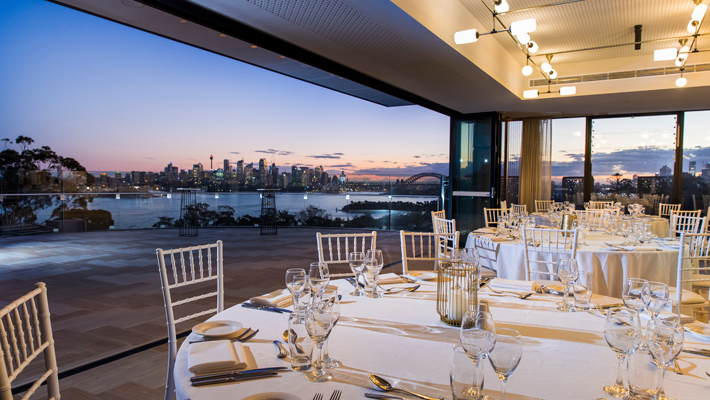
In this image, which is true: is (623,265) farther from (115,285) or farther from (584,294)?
(115,285)

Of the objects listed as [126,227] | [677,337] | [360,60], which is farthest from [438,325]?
[126,227]

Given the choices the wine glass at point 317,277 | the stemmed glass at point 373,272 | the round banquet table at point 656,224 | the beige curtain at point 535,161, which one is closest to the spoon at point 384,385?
the wine glass at point 317,277

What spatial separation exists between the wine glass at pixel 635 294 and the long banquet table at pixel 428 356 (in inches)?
5.4

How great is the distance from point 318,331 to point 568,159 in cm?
1067

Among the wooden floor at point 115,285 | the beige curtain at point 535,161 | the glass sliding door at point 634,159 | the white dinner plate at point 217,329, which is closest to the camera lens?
the white dinner plate at point 217,329

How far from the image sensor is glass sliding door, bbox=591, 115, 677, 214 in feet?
30.3

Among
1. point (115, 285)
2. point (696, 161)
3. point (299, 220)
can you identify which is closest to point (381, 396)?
point (115, 285)

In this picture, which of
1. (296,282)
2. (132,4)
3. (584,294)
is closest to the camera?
(296,282)

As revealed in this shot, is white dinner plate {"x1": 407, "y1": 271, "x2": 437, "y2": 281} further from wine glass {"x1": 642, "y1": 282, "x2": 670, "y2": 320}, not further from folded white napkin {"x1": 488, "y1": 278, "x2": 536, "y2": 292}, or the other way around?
wine glass {"x1": 642, "y1": 282, "x2": 670, "y2": 320}

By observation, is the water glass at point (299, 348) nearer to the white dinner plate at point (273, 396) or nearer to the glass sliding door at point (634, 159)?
the white dinner plate at point (273, 396)

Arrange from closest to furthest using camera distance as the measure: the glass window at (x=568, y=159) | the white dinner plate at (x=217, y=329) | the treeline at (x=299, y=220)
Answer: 1. the white dinner plate at (x=217, y=329)
2. the treeline at (x=299, y=220)
3. the glass window at (x=568, y=159)

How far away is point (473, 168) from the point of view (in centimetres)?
892

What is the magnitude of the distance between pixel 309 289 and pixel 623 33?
668 centimetres

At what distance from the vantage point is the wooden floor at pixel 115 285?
108 inches
